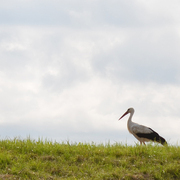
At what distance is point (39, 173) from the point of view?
1005 centimetres

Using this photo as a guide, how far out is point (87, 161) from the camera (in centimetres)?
1084

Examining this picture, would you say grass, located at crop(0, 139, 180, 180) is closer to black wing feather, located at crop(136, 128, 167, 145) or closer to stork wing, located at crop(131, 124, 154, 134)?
black wing feather, located at crop(136, 128, 167, 145)

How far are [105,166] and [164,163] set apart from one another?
1889 mm

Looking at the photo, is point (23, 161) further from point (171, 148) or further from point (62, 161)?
point (171, 148)

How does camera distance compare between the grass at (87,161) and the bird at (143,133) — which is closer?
the grass at (87,161)

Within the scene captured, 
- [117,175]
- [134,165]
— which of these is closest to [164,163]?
[134,165]

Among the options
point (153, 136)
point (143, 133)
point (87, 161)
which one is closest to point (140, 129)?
point (143, 133)

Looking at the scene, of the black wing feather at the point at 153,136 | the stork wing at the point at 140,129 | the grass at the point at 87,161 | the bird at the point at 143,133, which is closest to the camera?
the grass at the point at 87,161

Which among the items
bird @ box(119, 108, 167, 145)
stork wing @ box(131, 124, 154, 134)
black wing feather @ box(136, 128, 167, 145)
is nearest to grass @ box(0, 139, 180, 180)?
black wing feather @ box(136, 128, 167, 145)

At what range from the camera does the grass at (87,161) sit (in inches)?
392

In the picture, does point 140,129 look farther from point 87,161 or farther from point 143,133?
point 87,161

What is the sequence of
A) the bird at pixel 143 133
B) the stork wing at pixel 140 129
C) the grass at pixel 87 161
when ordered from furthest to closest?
the stork wing at pixel 140 129 < the bird at pixel 143 133 < the grass at pixel 87 161

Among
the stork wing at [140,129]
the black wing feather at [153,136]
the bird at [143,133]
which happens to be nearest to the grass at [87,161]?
the black wing feather at [153,136]

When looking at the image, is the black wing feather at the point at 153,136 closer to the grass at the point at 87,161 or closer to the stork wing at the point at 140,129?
the stork wing at the point at 140,129
